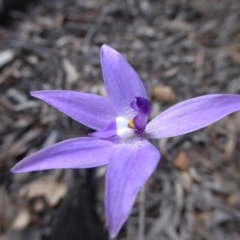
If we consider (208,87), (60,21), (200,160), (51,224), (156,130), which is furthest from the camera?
(60,21)

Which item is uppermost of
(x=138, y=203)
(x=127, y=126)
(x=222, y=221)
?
(x=127, y=126)

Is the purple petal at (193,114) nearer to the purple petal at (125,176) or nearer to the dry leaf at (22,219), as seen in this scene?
the purple petal at (125,176)

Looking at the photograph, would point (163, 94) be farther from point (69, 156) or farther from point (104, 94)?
point (69, 156)

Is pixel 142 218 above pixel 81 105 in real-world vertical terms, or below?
below

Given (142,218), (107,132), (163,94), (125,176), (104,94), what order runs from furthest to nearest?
(163,94), (104,94), (142,218), (107,132), (125,176)

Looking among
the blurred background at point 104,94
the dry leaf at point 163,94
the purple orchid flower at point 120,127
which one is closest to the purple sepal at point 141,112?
the purple orchid flower at point 120,127

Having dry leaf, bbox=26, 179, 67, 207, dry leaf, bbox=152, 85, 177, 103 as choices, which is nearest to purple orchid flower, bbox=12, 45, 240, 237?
dry leaf, bbox=26, 179, 67, 207

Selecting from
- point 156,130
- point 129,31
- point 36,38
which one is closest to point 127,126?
point 156,130

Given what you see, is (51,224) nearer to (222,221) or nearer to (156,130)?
(222,221)

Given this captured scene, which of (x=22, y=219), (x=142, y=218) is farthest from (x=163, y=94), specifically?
(x=22, y=219)
